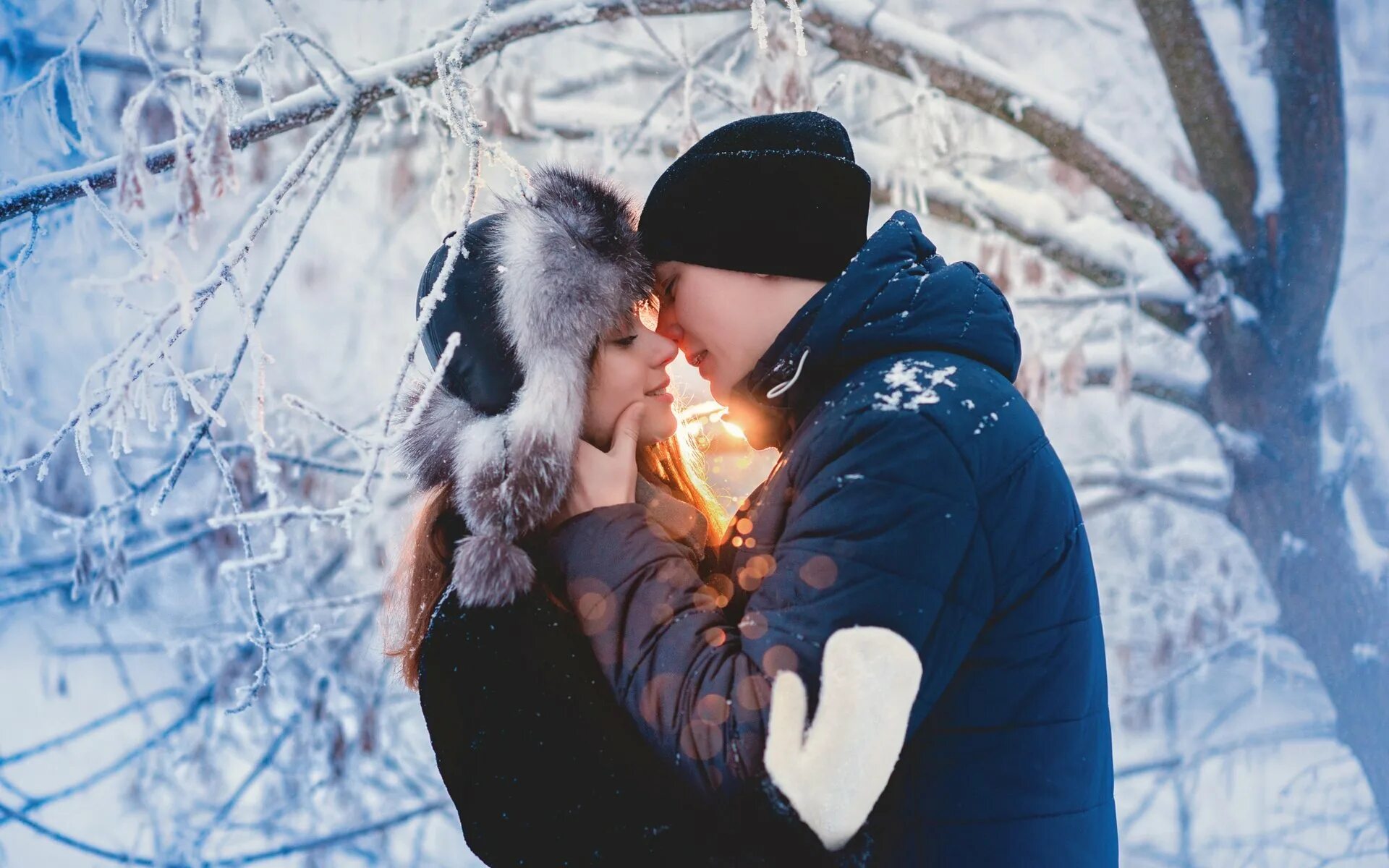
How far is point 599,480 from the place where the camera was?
1.38m

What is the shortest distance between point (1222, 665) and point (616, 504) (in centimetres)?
616

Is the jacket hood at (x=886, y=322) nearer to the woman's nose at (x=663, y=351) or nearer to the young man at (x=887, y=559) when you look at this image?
the young man at (x=887, y=559)

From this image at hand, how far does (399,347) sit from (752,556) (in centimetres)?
436

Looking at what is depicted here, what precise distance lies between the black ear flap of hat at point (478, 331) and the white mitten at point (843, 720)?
664mm

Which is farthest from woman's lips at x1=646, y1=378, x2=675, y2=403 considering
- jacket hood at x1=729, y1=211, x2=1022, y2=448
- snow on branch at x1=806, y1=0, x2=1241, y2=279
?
snow on branch at x1=806, y1=0, x2=1241, y2=279

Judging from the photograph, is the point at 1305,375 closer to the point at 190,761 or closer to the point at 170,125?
the point at 170,125

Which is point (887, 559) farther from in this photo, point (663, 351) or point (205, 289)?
point (205, 289)

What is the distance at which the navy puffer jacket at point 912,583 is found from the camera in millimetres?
1044

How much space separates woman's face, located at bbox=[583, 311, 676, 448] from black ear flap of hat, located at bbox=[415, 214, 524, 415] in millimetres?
141

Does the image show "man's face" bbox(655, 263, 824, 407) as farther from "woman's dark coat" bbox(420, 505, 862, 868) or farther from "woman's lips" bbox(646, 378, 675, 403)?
"woman's dark coat" bbox(420, 505, 862, 868)

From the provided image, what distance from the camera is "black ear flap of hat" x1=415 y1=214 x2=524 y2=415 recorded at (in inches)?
55.0

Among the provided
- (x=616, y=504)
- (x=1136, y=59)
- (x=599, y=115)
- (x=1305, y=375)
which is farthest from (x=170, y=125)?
(x=1136, y=59)

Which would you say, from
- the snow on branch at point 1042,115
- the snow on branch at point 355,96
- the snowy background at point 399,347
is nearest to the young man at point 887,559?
the snowy background at point 399,347

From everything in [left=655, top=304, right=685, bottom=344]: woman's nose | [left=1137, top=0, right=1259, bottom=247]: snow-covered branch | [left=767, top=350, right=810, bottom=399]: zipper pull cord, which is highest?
[left=1137, top=0, right=1259, bottom=247]: snow-covered branch
